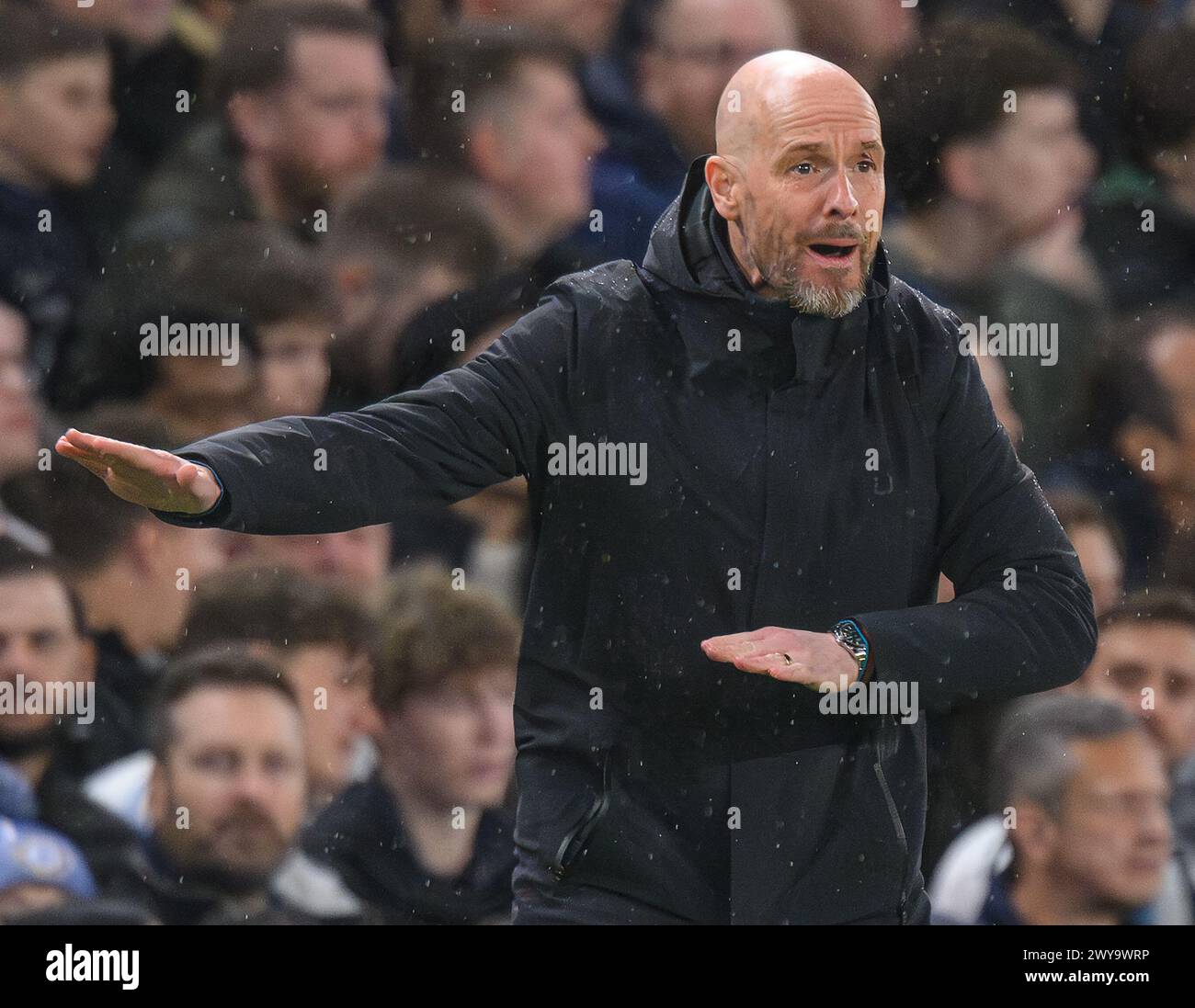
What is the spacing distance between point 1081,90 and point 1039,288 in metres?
0.43

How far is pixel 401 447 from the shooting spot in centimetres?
223

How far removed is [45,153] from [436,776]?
1482mm

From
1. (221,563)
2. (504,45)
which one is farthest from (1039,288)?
(221,563)

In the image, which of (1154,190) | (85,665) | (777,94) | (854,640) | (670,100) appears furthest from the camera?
(1154,190)

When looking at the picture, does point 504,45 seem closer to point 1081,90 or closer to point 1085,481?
point 1081,90

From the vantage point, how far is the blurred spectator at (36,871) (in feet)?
11.8

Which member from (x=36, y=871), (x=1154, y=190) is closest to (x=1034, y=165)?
(x=1154, y=190)

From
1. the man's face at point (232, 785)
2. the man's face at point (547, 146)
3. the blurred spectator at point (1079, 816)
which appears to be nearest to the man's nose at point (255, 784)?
the man's face at point (232, 785)

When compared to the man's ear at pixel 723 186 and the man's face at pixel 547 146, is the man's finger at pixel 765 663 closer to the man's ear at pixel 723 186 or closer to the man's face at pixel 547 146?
the man's ear at pixel 723 186

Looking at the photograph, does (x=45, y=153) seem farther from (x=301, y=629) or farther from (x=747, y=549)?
(x=747, y=549)

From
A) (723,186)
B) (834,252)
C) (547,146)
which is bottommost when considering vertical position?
(834,252)

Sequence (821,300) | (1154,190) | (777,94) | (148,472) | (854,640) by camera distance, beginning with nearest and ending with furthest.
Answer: (148,472), (854,640), (821,300), (777,94), (1154,190)

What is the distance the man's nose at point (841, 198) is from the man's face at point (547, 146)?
1.48 meters

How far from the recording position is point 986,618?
226 cm
